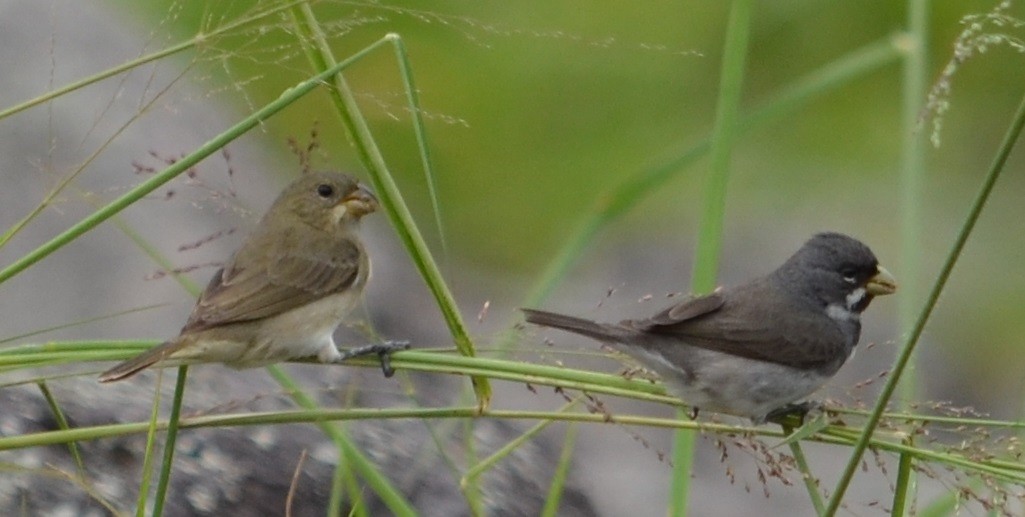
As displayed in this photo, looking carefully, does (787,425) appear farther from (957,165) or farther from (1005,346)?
(957,165)

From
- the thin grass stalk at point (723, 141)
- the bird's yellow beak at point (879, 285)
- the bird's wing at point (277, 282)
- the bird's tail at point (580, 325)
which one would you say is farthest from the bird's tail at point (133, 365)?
the bird's yellow beak at point (879, 285)

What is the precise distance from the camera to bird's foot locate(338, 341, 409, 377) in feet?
13.1

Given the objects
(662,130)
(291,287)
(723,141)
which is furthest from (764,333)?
(662,130)

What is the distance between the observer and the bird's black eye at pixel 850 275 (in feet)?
16.6

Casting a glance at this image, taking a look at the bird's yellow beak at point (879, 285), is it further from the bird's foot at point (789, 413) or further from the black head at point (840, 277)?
the bird's foot at point (789, 413)

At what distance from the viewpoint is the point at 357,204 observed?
17.7 feet

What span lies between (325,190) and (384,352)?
1.38 meters

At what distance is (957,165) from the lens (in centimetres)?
1071

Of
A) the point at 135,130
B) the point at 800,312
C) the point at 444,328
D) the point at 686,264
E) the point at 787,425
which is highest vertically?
the point at 135,130

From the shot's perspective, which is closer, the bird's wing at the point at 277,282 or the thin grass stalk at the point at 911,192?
the thin grass stalk at the point at 911,192

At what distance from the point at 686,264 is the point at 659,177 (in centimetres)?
502

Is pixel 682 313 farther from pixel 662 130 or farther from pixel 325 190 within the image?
pixel 662 130

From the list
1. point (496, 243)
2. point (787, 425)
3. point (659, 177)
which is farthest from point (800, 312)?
point (496, 243)

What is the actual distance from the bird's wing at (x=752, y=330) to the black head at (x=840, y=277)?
4.8 inches
